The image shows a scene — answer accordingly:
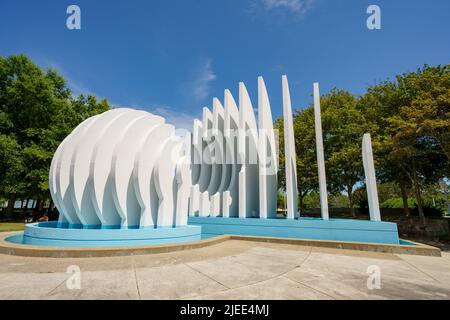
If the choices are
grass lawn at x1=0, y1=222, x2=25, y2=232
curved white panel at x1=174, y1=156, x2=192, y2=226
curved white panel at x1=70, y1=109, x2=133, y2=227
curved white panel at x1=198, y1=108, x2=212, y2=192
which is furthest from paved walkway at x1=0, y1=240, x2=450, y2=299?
grass lawn at x1=0, y1=222, x2=25, y2=232

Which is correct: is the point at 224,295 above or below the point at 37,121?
below

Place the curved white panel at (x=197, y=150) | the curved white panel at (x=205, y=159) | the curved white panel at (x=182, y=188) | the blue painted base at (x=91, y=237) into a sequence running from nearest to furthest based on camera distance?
the blue painted base at (x=91, y=237) → the curved white panel at (x=182, y=188) → the curved white panel at (x=205, y=159) → the curved white panel at (x=197, y=150)

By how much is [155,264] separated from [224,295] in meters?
2.94

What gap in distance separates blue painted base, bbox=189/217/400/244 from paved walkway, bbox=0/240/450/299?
267 centimetres

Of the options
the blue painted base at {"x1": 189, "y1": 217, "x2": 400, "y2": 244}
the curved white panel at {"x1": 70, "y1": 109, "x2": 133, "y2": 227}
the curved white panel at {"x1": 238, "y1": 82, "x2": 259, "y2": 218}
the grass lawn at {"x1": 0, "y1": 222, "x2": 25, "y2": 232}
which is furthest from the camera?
the curved white panel at {"x1": 238, "y1": 82, "x2": 259, "y2": 218}

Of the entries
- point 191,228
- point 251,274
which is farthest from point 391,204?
point 251,274

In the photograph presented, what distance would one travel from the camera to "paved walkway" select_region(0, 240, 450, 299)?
14.0 feet

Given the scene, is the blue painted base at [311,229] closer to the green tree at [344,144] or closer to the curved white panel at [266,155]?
the curved white panel at [266,155]

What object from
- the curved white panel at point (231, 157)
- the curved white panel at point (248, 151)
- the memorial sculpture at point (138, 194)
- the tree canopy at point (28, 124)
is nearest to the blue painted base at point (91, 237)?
the memorial sculpture at point (138, 194)

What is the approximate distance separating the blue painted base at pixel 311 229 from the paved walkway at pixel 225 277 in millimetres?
2671

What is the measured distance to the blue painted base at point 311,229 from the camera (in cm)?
1081

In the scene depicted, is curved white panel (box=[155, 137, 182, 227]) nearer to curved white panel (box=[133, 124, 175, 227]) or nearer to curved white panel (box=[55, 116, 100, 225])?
curved white panel (box=[133, 124, 175, 227])

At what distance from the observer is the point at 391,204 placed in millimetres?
38156

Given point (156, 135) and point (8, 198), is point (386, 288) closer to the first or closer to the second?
point (156, 135)
